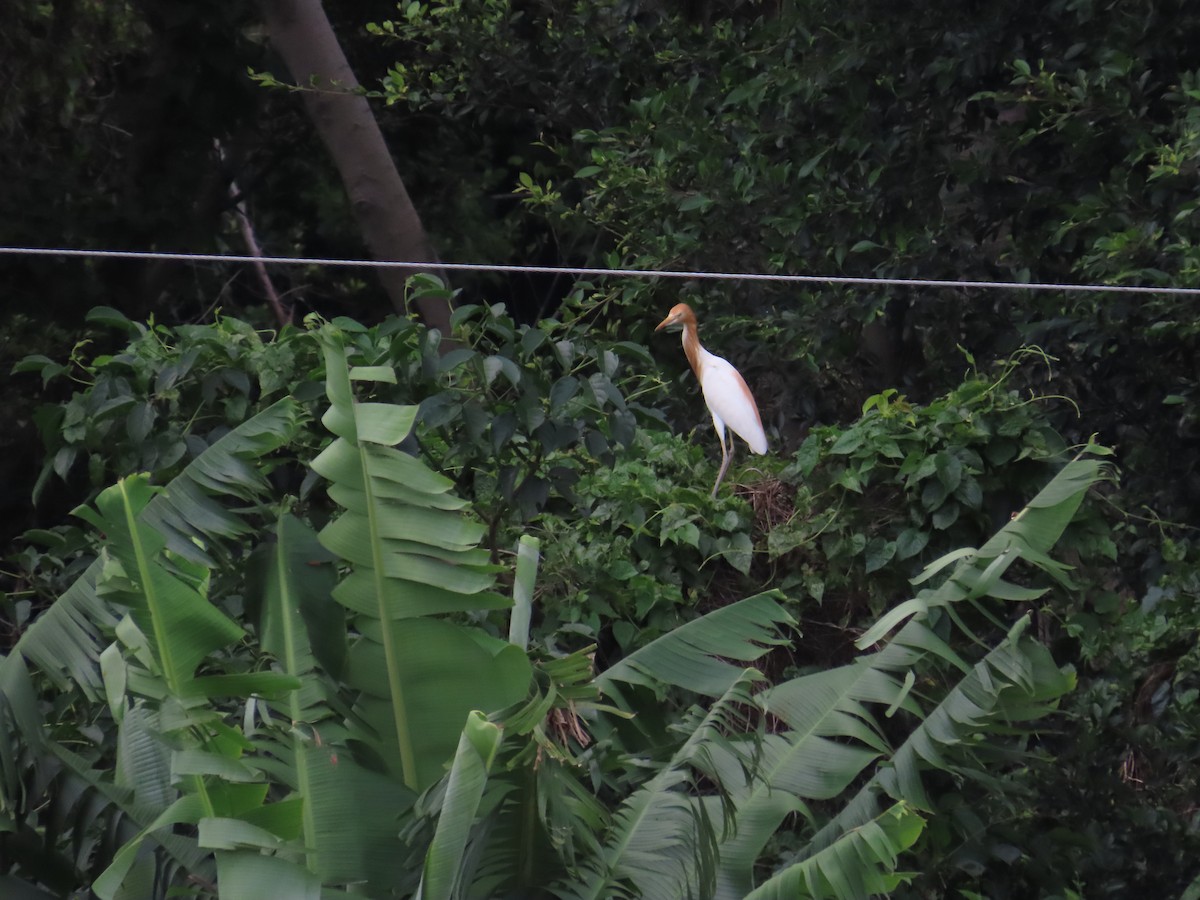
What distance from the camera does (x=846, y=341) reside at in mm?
5168

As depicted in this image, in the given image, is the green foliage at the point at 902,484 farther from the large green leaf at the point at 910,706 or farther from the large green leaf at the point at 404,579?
the large green leaf at the point at 404,579

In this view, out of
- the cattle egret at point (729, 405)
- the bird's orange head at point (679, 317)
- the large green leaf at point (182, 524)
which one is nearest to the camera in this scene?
the large green leaf at point (182, 524)

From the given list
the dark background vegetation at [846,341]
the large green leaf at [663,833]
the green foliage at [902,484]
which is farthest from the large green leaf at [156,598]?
the green foliage at [902,484]

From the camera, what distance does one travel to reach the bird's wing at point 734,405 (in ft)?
13.3

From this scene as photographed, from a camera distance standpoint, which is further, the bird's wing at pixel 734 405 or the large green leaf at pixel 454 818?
the bird's wing at pixel 734 405

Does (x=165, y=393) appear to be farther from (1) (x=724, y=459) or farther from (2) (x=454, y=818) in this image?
(2) (x=454, y=818)

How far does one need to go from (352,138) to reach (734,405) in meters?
3.20

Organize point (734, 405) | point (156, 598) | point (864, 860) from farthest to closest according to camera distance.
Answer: point (734, 405)
point (864, 860)
point (156, 598)

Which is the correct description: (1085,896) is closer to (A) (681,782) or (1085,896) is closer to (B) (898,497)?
(B) (898,497)

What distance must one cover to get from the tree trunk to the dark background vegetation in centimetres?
33

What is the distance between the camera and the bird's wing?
4.05 meters

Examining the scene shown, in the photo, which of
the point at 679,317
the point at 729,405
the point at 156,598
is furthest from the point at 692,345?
the point at 156,598

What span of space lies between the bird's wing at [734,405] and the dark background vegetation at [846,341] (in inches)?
5.9

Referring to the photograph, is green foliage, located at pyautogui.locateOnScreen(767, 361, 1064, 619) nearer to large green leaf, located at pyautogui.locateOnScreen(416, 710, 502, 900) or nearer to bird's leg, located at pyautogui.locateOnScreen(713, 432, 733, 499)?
bird's leg, located at pyautogui.locateOnScreen(713, 432, 733, 499)
